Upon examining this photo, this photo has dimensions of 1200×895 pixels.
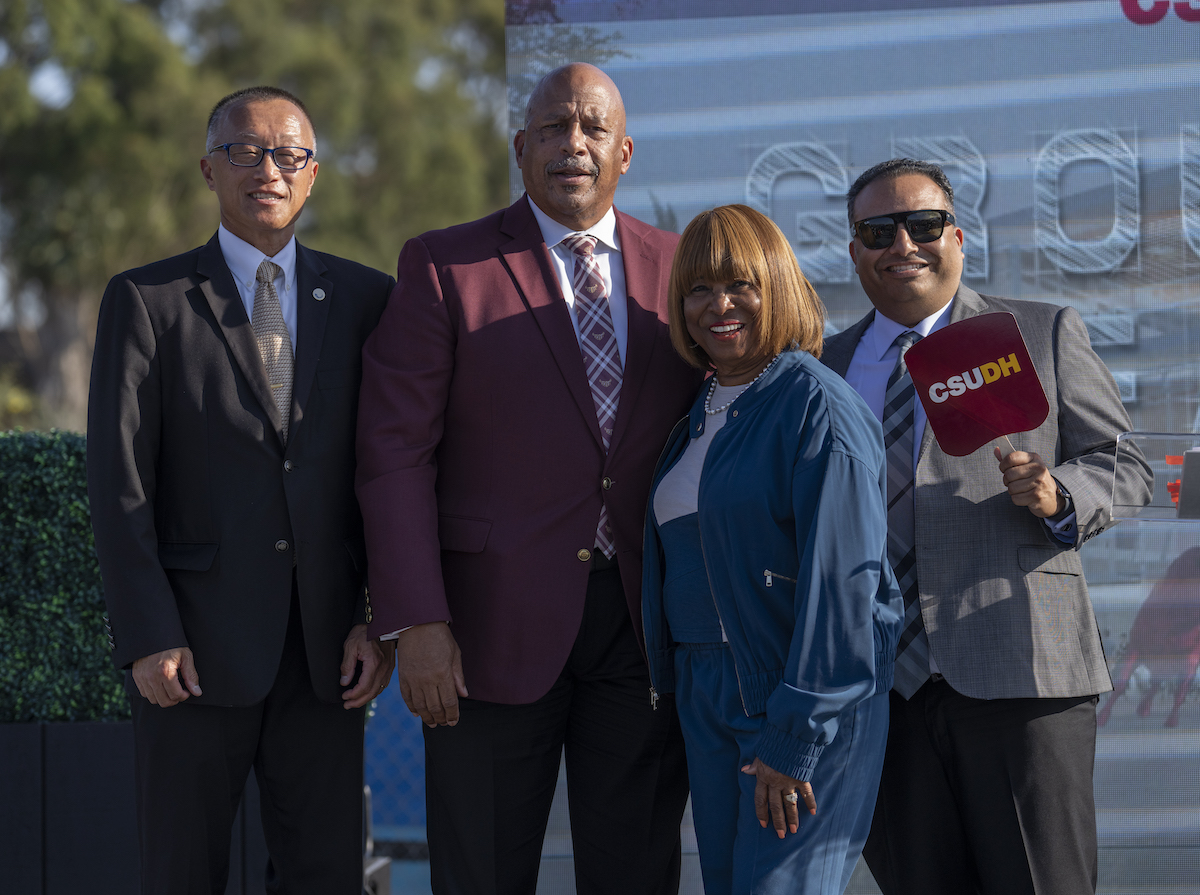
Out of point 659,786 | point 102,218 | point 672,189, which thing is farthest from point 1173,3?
point 102,218

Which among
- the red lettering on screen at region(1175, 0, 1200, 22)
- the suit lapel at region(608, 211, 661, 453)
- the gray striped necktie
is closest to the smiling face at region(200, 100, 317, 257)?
the suit lapel at region(608, 211, 661, 453)

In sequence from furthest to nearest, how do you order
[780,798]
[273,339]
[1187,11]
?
1. [1187,11]
2. [273,339]
3. [780,798]

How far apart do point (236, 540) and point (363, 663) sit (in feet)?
1.33

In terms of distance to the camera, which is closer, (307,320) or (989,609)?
(989,609)

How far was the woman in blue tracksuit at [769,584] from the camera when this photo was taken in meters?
2.11

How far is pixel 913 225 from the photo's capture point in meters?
2.65

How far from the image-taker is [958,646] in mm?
2475

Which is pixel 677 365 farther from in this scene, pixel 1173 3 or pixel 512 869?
pixel 1173 3

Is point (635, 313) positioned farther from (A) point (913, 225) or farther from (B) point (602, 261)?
(A) point (913, 225)

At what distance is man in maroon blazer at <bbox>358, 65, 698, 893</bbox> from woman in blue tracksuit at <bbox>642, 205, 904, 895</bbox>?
7.4 inches

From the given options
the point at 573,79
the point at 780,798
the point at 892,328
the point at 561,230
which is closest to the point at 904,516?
the point at 892,328

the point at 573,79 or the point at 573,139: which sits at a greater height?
the point at 573,79

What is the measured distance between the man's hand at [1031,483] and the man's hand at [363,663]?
1.46m

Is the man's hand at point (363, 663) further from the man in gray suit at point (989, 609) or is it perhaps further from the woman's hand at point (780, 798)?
the man in gray suit at point (989, 609)
